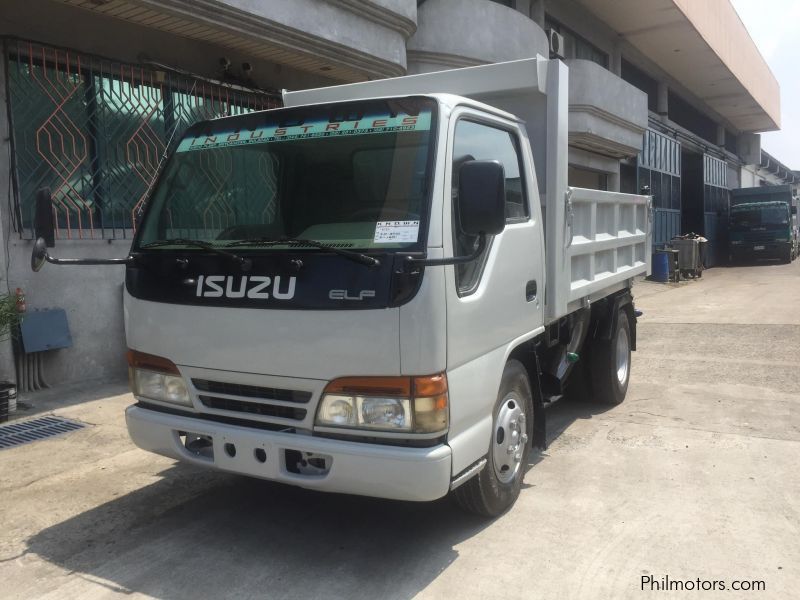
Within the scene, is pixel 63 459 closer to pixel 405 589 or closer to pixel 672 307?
pixel 405 589

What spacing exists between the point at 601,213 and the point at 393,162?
289 cm

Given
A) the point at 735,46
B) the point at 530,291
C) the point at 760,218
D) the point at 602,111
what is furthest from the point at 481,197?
the point at 760,218

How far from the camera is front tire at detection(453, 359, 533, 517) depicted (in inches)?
146

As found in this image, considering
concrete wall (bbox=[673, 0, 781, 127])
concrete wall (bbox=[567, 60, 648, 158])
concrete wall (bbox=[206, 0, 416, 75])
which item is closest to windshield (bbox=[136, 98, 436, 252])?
concrete wall (bbox=[206, 0, 416, 75])

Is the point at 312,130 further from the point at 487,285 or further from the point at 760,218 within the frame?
the point at 760,218

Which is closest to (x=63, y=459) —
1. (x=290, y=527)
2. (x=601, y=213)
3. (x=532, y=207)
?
(x=290, y=527)

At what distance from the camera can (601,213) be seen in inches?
227

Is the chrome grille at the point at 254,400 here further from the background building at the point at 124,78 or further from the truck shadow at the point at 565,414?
the background building at the point at 124,78

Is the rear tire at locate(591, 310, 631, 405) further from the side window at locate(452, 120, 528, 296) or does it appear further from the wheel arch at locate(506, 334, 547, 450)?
the side window at locate(452, 120, 528, 296)

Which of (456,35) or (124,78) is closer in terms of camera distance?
(124,78)

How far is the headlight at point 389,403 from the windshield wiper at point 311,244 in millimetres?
515

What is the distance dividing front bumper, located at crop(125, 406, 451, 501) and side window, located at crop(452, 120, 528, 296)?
0.83 m

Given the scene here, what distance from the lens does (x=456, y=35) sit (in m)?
11.2

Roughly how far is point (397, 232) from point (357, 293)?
0.35 m
